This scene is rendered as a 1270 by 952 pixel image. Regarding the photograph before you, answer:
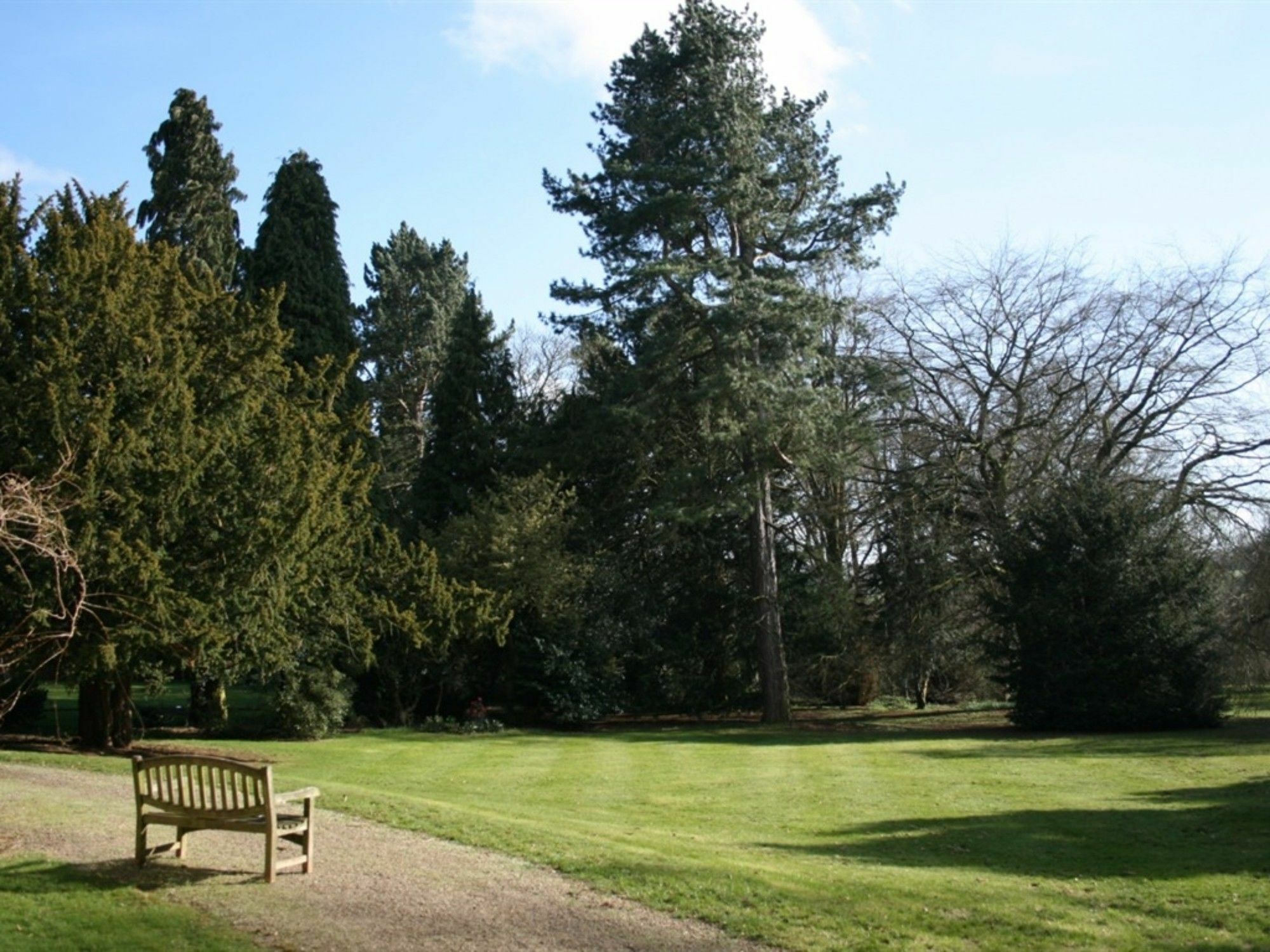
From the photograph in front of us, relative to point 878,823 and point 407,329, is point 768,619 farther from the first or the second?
point 407,329

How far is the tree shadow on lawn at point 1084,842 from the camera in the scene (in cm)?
1166

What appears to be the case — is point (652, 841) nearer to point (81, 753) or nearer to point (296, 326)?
point (81, 753)

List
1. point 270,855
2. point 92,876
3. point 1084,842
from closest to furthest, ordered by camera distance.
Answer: point 270,855 → point 92,876 → point 1084,842

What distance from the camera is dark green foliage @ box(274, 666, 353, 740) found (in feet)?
91.7

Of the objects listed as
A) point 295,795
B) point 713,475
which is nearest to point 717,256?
point 713,475

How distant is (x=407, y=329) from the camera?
55.4 metres

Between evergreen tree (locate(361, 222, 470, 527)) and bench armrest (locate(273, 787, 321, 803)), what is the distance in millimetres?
40679

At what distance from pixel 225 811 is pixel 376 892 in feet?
4.87

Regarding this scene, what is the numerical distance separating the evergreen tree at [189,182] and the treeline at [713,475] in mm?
125

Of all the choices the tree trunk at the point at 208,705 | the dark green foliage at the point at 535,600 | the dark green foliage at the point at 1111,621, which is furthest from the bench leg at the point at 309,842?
the dark green foliage at the point at 1111,621

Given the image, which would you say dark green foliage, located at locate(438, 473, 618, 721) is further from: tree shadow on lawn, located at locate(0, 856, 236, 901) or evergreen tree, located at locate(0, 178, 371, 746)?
tree shadow on lawn, located at locate(0, 856, 236, 901)

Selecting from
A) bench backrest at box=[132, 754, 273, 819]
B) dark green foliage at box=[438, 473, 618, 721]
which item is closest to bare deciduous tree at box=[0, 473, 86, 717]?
bench backrest at box=[132, 754, 273, 819]

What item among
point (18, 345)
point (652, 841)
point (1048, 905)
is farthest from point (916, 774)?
point (18, 345)

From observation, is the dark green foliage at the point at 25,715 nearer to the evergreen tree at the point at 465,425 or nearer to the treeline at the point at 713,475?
the treeline at the point at 713,475
